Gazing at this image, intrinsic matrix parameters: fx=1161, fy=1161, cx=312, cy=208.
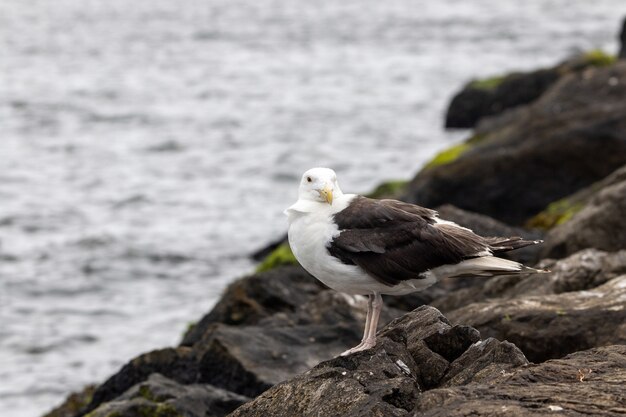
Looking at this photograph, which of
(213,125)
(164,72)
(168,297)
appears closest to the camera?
(168,297)

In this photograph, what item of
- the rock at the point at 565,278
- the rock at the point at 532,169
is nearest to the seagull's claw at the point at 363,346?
the rock at the point at 565,278

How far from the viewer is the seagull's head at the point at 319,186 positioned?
796 cm

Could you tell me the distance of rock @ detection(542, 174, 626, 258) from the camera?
41.0 feet

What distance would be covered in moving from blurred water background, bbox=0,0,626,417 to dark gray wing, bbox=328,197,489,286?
829 centimetres

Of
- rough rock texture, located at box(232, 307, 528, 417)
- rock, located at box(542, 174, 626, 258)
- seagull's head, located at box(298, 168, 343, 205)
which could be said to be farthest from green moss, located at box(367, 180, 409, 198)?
rough rock texture, located at box(232, 307, 528, 417)

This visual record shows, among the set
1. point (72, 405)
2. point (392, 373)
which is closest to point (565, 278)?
point (392, 373)

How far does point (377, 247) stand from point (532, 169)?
10.3 metres

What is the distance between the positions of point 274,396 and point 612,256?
15.9 ft

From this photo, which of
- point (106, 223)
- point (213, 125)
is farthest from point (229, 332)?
point (213, 125)

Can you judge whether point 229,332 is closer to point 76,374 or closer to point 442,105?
point 76,374

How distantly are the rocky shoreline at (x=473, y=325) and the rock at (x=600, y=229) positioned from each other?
2 cm

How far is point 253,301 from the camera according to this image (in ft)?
42.1

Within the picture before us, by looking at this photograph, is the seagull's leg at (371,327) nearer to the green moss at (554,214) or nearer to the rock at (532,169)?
the green moss at (554,214)

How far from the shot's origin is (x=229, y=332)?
431 inches
